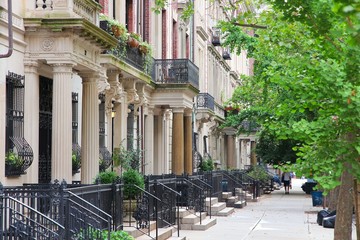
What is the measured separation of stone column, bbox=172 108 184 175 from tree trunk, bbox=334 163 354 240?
1434cm

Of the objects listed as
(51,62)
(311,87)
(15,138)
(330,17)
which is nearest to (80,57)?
(51,62)

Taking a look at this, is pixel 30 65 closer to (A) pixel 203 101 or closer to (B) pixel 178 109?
(B) pixel 178 109

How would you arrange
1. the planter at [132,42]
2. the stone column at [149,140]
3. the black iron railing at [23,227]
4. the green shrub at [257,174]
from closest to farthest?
the black iron railing at [23,227] < the planter at [132,42] < the stone column at [149,140] < the green shrub at [257,174]

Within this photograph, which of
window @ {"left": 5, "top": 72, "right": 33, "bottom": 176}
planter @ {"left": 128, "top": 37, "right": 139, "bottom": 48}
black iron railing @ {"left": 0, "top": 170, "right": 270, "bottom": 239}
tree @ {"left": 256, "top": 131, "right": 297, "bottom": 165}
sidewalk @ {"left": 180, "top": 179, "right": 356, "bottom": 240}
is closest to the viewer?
black iron railing @ {"left": 0, "top": 170, "right": 270, "bottom": 239}

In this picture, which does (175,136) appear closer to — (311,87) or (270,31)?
(270,31)

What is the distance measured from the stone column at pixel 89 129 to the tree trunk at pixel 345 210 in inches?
238

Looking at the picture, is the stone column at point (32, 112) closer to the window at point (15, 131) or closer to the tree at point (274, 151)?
the window at point (15, 131)

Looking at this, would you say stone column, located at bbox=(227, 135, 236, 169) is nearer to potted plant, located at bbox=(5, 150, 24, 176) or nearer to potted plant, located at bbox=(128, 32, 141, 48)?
potted plant, located at bbox=(128, 32, 141, 48)

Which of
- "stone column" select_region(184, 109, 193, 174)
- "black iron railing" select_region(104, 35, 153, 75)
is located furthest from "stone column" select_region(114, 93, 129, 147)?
"stone column" select_region(184, 109, 193, 174)

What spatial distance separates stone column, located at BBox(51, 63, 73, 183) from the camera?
16.4 metres

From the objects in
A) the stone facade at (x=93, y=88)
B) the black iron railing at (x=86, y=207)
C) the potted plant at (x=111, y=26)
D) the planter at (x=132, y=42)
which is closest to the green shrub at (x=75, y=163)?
the stone facade at (x=93, y=88)

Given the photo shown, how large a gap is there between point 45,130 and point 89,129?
1.04m

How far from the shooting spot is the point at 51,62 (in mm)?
16531

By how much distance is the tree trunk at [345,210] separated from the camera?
50.5 feet
